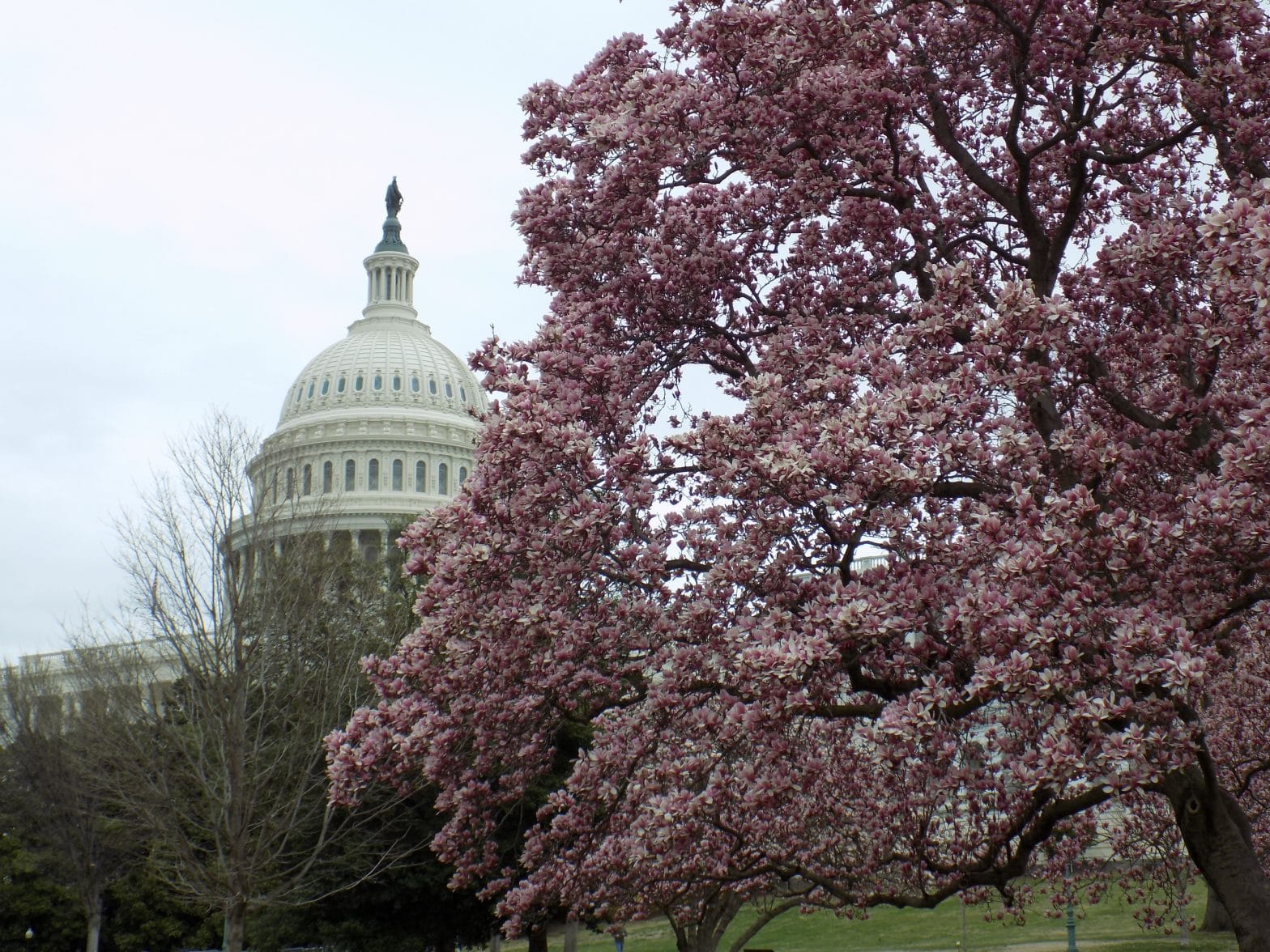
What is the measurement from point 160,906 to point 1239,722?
38.8m

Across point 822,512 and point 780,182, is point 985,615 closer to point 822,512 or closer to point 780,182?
point 822,512

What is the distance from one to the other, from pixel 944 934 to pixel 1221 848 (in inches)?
1048

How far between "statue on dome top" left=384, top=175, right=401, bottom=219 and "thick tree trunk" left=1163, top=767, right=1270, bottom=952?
151 meters

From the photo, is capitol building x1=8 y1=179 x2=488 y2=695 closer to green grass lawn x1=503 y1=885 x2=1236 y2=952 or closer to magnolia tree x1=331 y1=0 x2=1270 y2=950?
green grass lawn x1=503 y1=885 x2=1236 y2=952

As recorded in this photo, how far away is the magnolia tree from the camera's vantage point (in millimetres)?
8117

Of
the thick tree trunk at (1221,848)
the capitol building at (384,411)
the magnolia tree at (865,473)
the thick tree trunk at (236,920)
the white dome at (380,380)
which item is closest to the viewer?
the magnolia tree at (865,473)

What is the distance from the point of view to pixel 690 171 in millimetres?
11586

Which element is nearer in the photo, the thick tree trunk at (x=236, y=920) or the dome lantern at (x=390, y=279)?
the thick tree trunk at (x=236, y=920)

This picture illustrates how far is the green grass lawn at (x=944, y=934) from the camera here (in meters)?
29.3

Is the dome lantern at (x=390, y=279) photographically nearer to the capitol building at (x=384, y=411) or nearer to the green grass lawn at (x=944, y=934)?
the capitol building at (x=384, y=411)

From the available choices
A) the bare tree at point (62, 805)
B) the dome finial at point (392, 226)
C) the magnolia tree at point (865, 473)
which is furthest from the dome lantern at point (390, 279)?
the magnolia tree at point (865, 473)

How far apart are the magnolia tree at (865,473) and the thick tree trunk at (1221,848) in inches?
1.1

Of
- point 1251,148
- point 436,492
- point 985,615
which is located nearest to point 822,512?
point 985,615

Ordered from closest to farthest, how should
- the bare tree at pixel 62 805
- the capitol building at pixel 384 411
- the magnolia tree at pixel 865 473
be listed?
the magnolia tree at pixel 865 473 < the bare tree at pixel 62 805 < the capitol building at pixel 384 411
